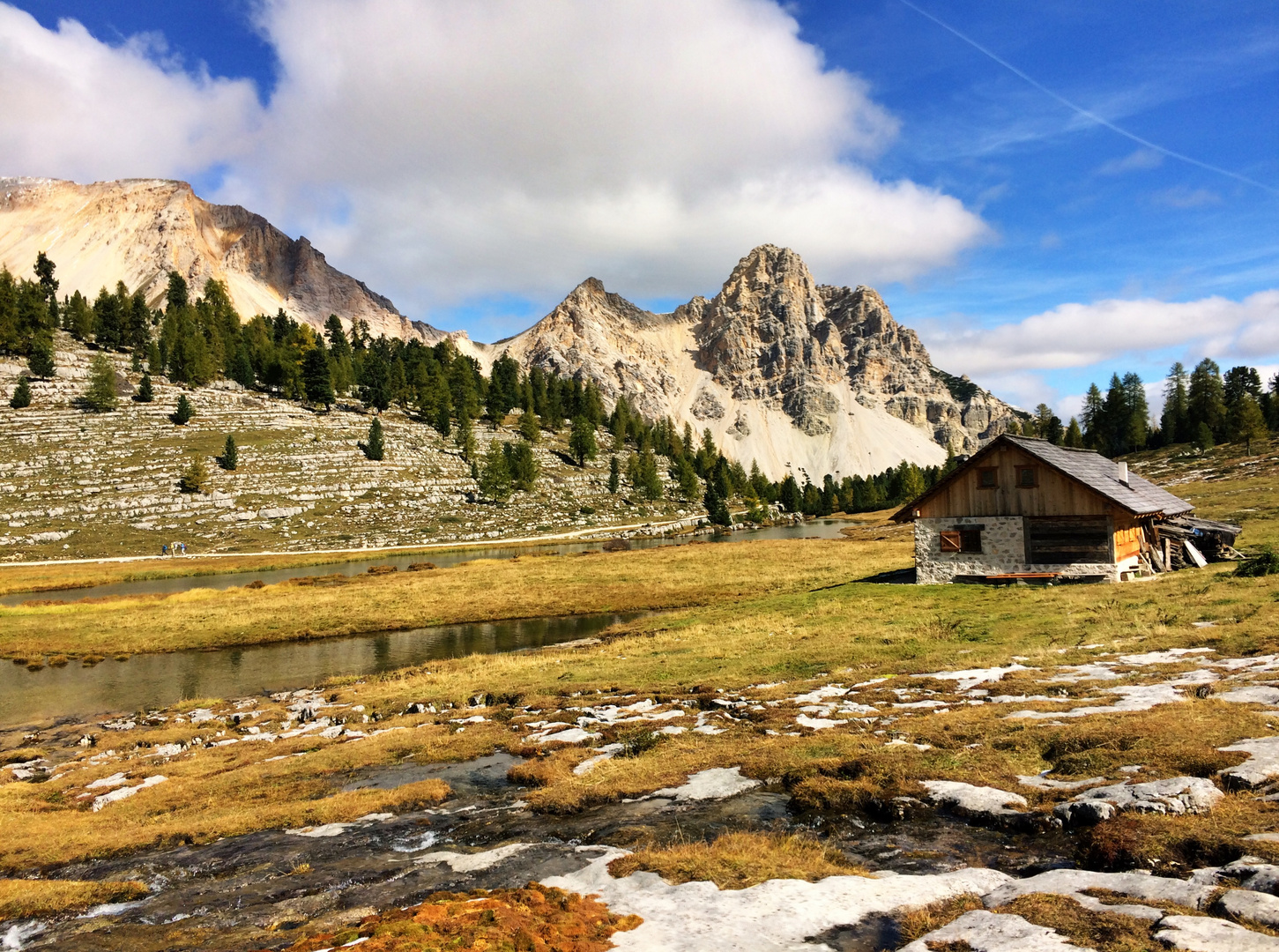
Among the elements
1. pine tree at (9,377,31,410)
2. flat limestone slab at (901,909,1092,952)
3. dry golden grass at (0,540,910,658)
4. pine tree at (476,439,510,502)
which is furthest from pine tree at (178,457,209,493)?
flat limestone slab at (901,909,1092,952)

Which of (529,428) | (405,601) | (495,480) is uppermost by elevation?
(529,428)

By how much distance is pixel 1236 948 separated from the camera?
5387mm

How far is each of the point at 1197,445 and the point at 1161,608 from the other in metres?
141

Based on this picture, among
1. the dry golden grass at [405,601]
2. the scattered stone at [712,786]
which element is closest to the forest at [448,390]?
the dry golden grass at [405,601]

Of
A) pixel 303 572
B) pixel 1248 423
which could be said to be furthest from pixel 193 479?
pixel 1248 423

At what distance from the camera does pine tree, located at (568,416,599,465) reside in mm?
168363

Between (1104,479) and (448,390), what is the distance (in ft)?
512

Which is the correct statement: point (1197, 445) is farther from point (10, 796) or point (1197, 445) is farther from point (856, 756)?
point (10, 796)

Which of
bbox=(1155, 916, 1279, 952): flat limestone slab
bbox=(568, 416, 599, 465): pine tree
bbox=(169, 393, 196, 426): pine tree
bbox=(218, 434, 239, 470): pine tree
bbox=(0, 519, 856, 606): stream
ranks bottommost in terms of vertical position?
bbox=(0, 519, 856, 606): stream

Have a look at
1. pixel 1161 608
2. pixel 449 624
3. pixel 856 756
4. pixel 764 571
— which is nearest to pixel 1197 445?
pixel 764 571

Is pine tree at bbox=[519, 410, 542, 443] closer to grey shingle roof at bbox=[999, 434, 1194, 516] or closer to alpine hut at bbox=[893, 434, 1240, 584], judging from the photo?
alpine hut at bbox=[893, 434, 1240, 584]

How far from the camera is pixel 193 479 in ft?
367

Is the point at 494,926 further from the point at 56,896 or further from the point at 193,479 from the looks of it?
the point at 193,479

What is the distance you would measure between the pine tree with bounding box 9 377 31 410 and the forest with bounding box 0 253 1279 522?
8547mm
